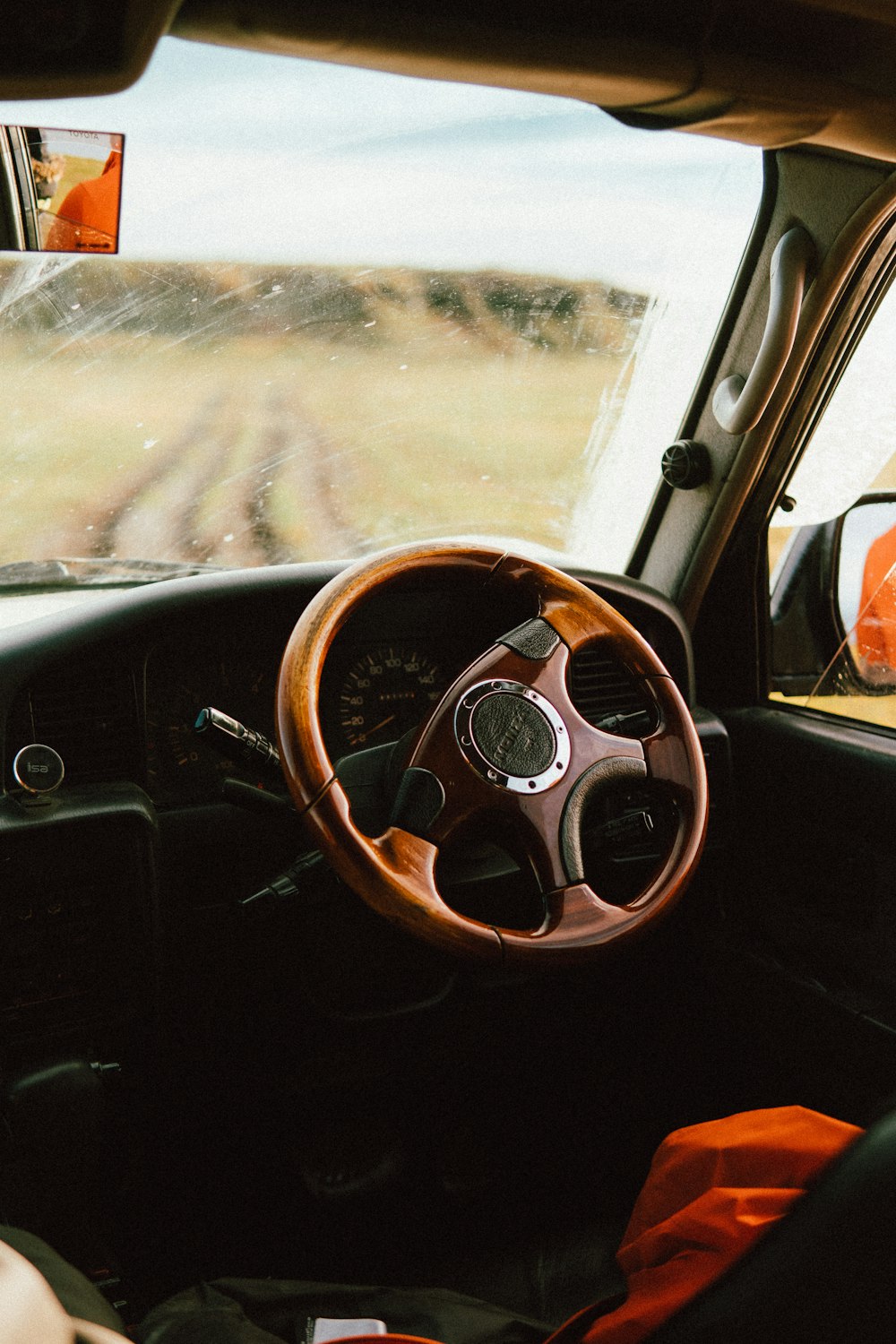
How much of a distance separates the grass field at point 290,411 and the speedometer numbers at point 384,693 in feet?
0.95

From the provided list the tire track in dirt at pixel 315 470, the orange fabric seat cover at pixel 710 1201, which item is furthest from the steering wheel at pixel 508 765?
the tire track in dirt at pixel 315 470

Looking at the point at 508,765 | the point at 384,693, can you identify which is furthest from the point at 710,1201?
the point at 384,693

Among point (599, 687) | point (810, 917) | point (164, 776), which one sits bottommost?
point (810, 917)

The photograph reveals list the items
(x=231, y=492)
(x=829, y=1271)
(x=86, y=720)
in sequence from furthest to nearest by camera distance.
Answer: (x=231, y=492) < (x=86, y=720) < (x=829, y=1271)

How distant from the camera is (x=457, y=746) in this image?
1.46 metres

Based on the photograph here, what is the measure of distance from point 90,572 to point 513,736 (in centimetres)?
91

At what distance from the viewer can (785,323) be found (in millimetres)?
2027

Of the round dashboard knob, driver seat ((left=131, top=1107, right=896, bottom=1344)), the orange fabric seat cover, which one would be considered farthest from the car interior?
driver seat ((left=131, top=1107, right=896, bottom=1344))

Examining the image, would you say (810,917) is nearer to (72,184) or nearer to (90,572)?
(90,572)

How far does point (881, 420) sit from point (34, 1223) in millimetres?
2082

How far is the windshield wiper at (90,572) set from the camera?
1869 mm

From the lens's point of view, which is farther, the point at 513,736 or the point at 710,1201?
the point at 513,736

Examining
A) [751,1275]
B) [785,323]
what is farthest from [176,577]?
[751,1275]

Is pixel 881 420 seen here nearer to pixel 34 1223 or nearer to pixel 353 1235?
pixel 353 1235
